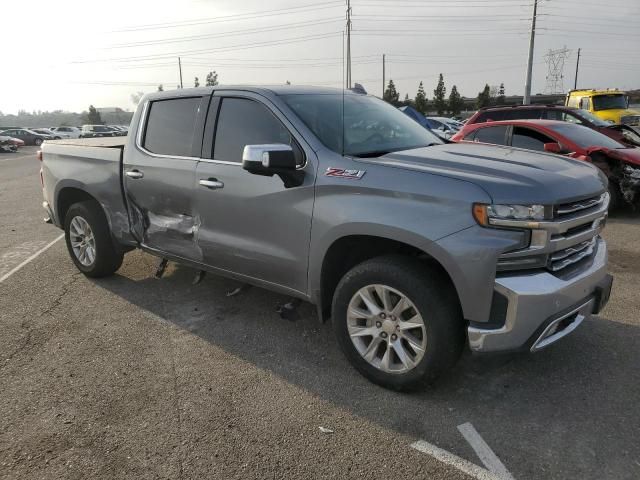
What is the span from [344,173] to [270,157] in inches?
18.5

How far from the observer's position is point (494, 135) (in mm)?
8430

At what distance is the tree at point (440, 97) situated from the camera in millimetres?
69438

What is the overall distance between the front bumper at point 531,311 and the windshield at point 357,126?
1326 millimetres

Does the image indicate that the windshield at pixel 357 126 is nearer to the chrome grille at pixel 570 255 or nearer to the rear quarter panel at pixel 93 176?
the chrome grille at pixel 570 255

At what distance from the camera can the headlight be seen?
8.72ft

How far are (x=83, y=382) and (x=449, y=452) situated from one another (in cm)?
242

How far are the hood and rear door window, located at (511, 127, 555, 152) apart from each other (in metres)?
4.90

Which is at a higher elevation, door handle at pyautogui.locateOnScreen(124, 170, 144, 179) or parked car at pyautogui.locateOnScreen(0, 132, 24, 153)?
door handle at pyautogui.locateOnScreen(124, 170, 144, 179)

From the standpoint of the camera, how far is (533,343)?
108 inches

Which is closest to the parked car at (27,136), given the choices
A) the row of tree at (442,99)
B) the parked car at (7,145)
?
the parked car at (7,145)

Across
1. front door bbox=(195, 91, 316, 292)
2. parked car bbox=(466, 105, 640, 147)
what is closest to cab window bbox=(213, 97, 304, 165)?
front door bbox=(195, 91, 316, 292)

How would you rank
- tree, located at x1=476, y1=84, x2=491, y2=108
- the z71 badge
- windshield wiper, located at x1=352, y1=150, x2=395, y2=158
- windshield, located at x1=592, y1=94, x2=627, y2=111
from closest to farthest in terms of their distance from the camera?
the z71 badge, windshield wiper, located at x1=352, y1=150, x2=395, y2=158, windshield, located at x1=592, y1=94, x2=627, y2=111, tree, located at x1=476, y1=84, x2=491, y2=108

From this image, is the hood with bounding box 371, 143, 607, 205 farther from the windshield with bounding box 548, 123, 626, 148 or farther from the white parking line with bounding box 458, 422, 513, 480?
the windshield with bounding box 548, 123, 626, 148

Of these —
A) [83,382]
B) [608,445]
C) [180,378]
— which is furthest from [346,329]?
[83,382]
